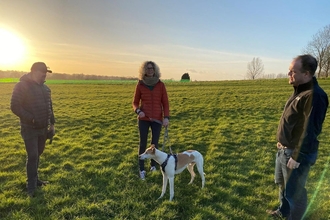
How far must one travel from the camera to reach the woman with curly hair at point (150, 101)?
530 centimetres

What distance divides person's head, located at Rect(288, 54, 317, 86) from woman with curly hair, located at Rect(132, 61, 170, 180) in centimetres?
285

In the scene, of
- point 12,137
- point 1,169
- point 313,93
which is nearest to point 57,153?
point 1,169

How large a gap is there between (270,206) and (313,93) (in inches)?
103

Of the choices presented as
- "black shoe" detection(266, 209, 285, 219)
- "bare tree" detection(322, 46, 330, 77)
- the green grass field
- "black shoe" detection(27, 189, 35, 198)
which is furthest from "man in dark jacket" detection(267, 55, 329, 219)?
"bare tree" detection(322, 46, 330, 77)

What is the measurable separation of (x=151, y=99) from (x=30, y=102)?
2.36 meters

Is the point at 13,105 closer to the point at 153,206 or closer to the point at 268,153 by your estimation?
the point at 153,206

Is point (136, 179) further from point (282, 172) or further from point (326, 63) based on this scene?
point (326, 63)

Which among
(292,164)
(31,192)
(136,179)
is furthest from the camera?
(136,179)

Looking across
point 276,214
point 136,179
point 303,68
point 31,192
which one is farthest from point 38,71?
point 276,214

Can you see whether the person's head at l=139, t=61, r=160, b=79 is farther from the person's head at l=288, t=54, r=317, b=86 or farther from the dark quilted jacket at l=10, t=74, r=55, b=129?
the person's head at l=288, t=54, r=317, b=86

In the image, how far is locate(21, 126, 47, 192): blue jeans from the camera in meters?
4.69

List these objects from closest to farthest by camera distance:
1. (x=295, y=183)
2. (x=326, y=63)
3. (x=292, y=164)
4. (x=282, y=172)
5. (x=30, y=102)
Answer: (x=292, y=164) < (x=295, y=183) < (x=282, y=172) < (x=30, y=102) < (x=326, y=63)

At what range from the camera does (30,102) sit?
4535mm

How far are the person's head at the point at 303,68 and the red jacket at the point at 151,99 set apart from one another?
2873 mm
